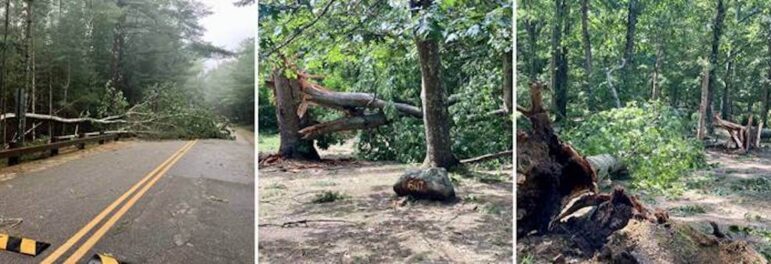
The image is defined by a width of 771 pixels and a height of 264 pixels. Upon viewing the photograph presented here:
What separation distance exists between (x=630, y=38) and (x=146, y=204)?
6.50 ft

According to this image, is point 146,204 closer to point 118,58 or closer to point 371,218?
point 118,58

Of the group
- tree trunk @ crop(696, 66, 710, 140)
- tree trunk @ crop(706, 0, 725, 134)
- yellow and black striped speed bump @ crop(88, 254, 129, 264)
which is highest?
tree trunk @ crop(706, 0, 725, 134)

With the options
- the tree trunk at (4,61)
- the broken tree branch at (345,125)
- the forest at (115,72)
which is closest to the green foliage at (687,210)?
the broken tree branch at (345,125)

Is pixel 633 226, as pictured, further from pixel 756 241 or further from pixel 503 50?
pixel 503 50

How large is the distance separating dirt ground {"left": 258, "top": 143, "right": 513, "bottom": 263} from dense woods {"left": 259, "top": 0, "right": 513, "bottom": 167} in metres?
0.11

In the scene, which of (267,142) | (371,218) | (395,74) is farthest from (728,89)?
(267,142)

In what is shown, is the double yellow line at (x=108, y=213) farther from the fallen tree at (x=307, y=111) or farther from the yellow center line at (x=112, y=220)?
the fallen tree at (x=307, y=111)

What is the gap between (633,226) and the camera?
2619 mm

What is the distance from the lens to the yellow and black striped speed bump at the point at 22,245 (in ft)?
7.89

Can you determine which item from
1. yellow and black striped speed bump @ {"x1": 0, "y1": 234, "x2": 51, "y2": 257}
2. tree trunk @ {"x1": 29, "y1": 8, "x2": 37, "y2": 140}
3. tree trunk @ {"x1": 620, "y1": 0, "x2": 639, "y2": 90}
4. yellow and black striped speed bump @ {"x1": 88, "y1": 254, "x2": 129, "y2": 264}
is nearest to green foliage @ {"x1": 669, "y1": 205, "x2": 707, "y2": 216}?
tree trunk @ {"x1": 620, "y1": 0, "x2": 639, "y2": 90}

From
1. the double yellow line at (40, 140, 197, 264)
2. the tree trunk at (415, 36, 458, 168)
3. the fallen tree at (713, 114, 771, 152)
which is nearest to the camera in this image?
the double yellow line at (40, 140, 197, 264)

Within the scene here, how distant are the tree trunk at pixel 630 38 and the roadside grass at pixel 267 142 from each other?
1.39 metres

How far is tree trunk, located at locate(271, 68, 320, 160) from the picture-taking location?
2463 millimetres

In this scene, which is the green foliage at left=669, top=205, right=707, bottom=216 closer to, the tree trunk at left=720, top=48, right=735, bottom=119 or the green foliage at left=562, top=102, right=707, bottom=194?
the green foliage at left=562, top=102, right=707, bottom=194
